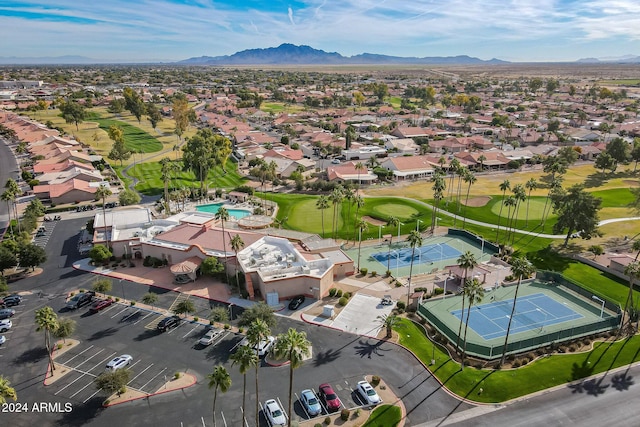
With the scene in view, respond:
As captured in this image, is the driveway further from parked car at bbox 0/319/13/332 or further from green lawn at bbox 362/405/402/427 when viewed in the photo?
parked car at bbox 0/319/13/332

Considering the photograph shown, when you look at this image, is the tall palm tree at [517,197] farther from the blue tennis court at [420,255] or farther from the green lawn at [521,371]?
the green lawn at [521,371]

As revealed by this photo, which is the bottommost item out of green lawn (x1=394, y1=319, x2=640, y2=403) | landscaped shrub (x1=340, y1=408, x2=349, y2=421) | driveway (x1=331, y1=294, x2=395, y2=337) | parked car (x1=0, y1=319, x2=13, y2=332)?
driveway (x1=331, y1=294, x2=395, y2=337)

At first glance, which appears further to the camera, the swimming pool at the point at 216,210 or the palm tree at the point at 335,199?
the swimming pool at the point at 216,210

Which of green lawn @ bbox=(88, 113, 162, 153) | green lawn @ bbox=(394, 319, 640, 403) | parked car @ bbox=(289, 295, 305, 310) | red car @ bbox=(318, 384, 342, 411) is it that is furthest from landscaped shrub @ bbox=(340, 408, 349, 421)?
green lawn @ bbox=(88, 113, 162, 153)

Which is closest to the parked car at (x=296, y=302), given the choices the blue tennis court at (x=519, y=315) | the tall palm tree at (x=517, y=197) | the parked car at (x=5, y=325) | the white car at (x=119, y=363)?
the white car at (x=119, y=363)

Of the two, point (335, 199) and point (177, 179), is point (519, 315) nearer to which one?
point (335, 199)
